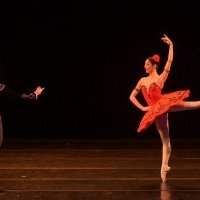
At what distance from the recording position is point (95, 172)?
1492 cm

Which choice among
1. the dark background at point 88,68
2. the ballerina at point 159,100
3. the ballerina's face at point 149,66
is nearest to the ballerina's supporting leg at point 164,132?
the ballerina at point 159,100

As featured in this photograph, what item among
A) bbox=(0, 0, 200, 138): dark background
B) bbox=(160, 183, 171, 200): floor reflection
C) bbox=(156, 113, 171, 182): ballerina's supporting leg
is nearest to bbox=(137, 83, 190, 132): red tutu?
bbox=(156, 113, 171, 182): ballerina's supporting leg

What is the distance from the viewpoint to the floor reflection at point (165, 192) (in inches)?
460

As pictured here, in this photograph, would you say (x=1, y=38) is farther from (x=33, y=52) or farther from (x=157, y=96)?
(x=157, y=96)

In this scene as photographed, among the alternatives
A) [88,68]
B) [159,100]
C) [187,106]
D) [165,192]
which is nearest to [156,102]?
[159,100]

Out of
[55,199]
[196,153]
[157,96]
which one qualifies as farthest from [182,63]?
[55,199]

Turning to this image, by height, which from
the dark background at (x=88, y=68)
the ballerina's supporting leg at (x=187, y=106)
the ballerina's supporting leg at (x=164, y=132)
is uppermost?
the dark background at (x=88, y=68)

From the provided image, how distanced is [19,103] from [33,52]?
74.7 inches

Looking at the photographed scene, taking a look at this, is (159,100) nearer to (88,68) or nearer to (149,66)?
(149,66)

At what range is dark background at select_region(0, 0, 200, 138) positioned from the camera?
26531 millimetres

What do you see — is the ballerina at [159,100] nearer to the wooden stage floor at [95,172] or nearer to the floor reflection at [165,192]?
the floor reflection at [165,192]

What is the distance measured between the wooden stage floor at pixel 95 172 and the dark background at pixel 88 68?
12.3ft

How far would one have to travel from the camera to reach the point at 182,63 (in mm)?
26797

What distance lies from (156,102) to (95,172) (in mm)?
2240
